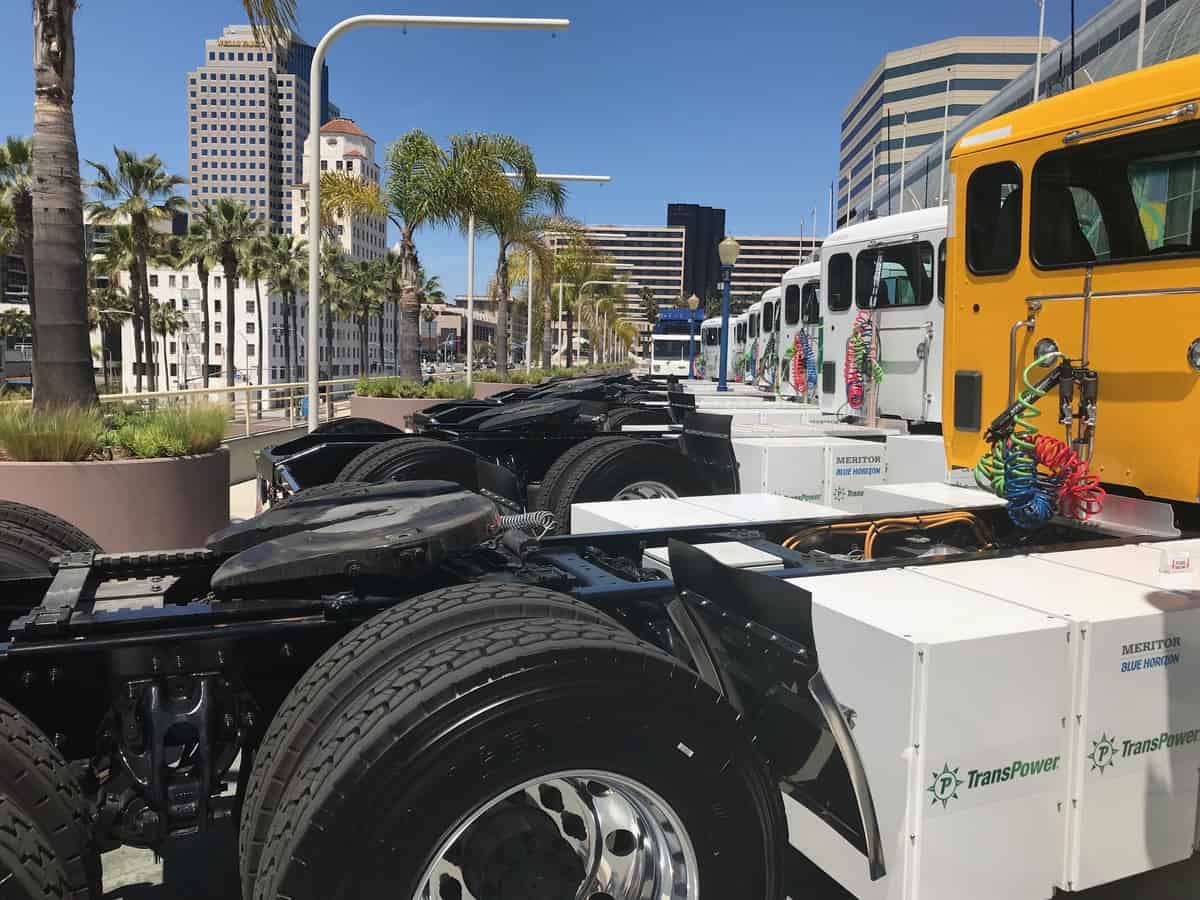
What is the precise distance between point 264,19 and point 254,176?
201 metres

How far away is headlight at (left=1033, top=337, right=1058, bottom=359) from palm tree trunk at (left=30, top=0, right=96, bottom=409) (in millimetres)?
7950

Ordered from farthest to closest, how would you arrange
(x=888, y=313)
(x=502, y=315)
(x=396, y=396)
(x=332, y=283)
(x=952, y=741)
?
(x=332, y=283) → (x=502, y=315) → (x=396, y=396) → (x=888, y=313) → (x=952, y=741)

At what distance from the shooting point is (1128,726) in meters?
2.83

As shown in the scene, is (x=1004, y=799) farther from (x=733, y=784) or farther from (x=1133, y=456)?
(x=1133, y=456)

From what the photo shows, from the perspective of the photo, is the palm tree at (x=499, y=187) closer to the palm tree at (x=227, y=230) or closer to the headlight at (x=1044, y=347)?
the headlight at (x=1044, y=347)

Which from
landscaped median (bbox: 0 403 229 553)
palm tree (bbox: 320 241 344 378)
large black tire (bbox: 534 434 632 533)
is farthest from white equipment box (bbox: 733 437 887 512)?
palm tree (bbox: 320 241 344 378)

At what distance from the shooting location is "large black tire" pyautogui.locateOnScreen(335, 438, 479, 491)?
21.3 ft

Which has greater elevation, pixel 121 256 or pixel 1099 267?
pixel 121 256

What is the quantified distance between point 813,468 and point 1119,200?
341 centimetres

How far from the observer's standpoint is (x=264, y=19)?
10.6 m

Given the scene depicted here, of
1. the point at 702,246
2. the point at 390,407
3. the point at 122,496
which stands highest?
A: the point at 702,246

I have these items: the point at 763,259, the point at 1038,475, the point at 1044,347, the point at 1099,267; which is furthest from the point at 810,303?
the point at 763,259

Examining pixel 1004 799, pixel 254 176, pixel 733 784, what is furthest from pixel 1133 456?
pixel 254 176

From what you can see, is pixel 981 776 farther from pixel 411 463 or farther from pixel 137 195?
pixel 137 195
